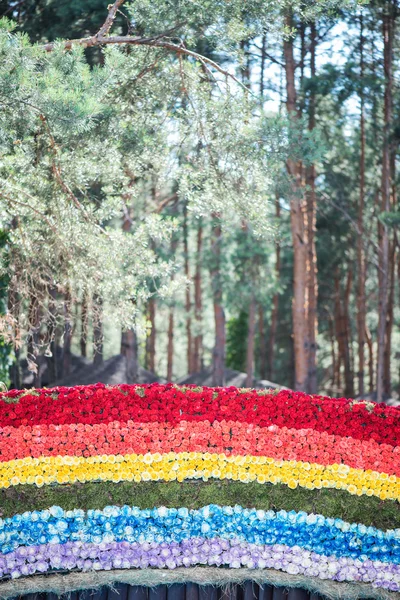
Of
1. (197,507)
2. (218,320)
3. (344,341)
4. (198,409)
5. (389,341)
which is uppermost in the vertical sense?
(218,320)

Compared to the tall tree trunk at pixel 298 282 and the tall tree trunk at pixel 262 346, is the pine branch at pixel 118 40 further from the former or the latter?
the tall tree trunk at pixel 262 346

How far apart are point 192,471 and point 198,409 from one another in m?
0.72

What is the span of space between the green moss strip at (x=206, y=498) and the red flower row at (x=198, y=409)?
576mm

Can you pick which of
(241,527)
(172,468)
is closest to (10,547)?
(172,468)

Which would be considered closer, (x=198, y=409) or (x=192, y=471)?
(x=192, y=471)

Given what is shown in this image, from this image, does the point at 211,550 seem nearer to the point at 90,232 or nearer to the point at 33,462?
the point at 33,462

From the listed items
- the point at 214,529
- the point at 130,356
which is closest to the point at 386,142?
the point at 130,356

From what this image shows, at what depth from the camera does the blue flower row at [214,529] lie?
5.01 metres

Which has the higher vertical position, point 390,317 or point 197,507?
point 390,317

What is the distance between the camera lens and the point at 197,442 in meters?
5.27

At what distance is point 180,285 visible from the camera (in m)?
8.74

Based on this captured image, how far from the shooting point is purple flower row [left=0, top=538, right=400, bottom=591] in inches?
197

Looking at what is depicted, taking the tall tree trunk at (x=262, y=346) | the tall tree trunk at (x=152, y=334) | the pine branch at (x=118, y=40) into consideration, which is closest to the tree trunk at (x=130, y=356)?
the tall tree trunk at (x=152, y=334)

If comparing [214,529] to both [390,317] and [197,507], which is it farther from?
[390,317]
